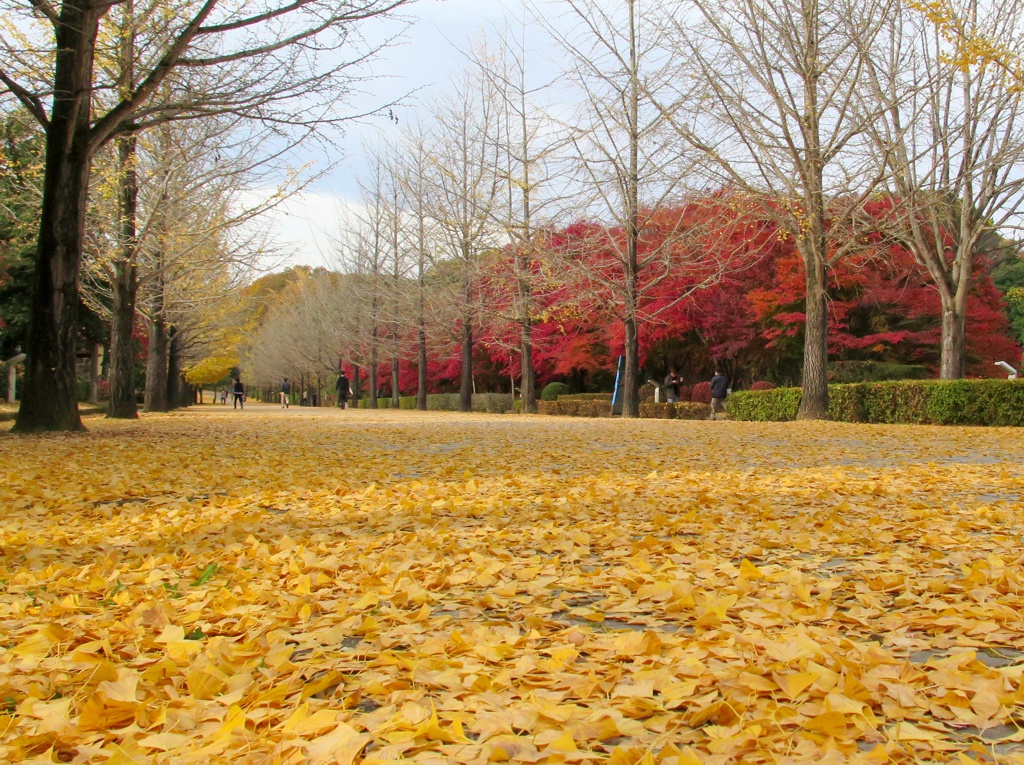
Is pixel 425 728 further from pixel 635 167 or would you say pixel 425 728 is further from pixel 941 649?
pixel 635 167

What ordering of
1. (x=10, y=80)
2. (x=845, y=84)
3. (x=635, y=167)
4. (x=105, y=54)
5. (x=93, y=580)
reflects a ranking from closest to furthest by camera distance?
(x=93, y=580) → (x=10, y=80) → (x=105, y=54) → (x=845, y=84) → (x=635, y=167)

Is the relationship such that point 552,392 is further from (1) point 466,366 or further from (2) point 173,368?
(2) point 173,368

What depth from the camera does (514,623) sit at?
2.52 m

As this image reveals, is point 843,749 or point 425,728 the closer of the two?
point 843,749

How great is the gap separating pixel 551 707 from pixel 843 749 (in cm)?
61

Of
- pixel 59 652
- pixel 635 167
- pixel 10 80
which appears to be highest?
pixel 635 167

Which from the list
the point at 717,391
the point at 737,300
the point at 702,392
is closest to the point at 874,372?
the point at 737,300

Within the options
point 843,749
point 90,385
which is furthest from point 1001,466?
point 90,385

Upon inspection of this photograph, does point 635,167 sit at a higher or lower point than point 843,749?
higher

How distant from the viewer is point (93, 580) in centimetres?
301

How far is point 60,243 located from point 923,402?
13908mm

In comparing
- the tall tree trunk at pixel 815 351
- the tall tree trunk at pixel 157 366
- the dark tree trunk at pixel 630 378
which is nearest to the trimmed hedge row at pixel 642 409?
the dark tree trunk at pixel 630 378

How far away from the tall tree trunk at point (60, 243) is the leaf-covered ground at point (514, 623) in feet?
16.4

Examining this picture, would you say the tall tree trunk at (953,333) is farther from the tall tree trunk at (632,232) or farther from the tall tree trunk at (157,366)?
the tall tree trunk at (157,366)
